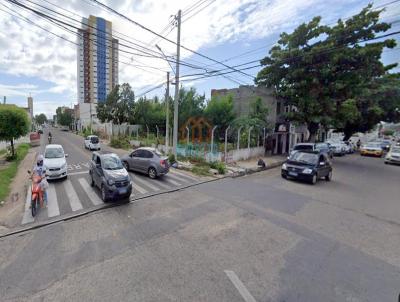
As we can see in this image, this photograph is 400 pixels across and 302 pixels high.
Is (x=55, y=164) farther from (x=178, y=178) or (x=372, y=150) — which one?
(x=372, y=150)

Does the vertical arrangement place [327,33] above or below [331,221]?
above

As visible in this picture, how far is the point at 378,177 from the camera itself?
13320mm

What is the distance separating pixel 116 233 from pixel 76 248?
3.13 feet

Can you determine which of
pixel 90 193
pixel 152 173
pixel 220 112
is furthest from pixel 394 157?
pixel 90 193

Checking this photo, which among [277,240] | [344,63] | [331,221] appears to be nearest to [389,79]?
[344,63]

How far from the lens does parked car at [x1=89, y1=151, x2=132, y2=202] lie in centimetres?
736

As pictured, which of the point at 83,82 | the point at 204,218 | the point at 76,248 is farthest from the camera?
the point at 83,82

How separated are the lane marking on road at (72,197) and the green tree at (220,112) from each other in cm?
Answer: 1502

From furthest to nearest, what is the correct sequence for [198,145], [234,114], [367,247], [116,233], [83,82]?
[83,82] → [234,114] → [198,145] → [116,233] → [367,247]

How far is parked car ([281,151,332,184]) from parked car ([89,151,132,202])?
8659 mm

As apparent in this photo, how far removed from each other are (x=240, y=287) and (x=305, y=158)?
32.3ft

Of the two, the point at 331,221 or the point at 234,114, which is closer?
the point at 331,221

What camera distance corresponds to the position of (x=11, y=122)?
13.5 metres

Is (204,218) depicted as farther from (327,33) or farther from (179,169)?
(327,33)
